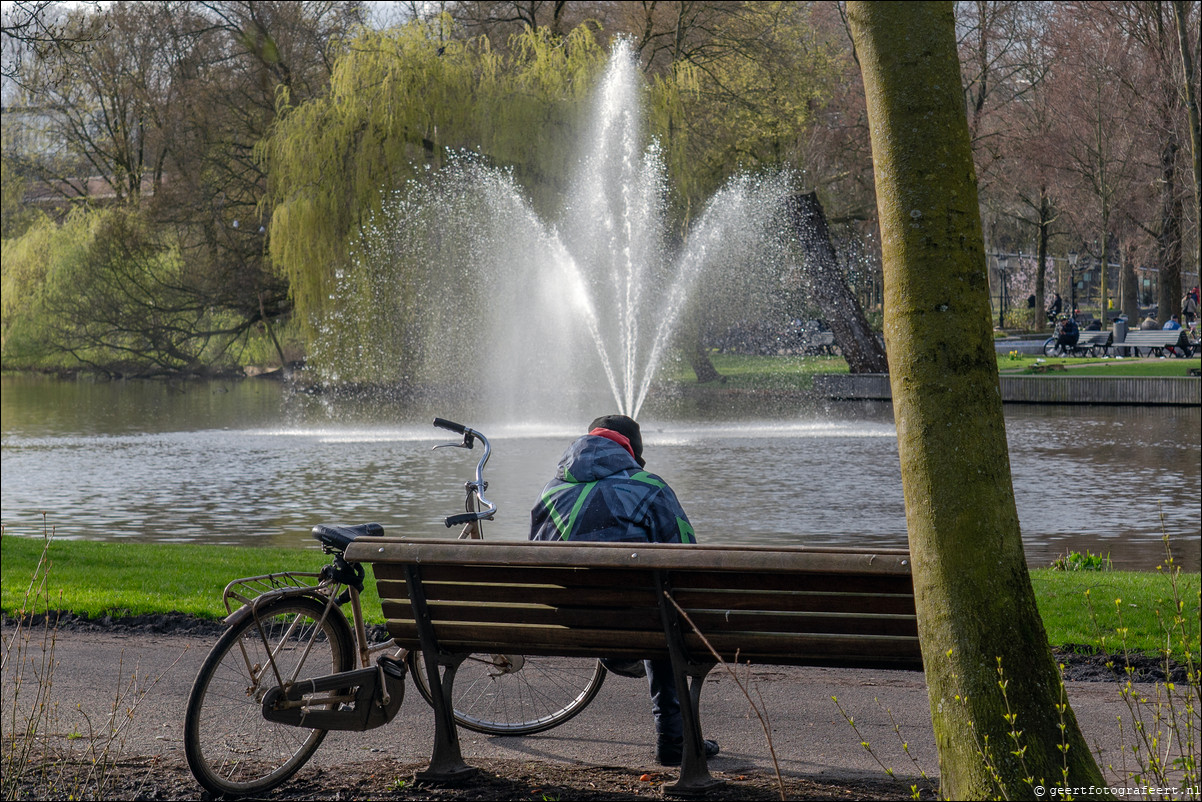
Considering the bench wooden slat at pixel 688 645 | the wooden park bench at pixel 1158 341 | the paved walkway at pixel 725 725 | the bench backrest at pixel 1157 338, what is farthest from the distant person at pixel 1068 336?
the bench wooden slat at pixel 688 645

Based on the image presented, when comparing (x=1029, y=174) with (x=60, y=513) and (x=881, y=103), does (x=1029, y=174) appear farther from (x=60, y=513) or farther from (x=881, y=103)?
(x=881, y=103)

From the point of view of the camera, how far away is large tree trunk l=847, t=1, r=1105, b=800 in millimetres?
3154

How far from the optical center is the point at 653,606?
4078 millimetres

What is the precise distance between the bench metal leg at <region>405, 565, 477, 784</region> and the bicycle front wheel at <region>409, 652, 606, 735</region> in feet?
2.04

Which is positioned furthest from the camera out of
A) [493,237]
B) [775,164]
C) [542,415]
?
[775,164]

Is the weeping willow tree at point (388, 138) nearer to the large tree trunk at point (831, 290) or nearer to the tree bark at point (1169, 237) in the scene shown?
the large tree trunk at point (831, 290)

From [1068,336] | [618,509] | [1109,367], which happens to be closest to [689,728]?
[618,509]

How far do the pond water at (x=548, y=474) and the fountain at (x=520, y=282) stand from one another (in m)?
1.40

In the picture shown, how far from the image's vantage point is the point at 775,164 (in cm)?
3475

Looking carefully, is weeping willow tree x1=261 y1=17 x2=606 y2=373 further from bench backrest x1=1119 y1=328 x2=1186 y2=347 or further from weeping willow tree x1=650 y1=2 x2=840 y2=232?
bench backrest x1=1119 y1=328 x2=1186 y2=347

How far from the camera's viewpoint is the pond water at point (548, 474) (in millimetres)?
11820

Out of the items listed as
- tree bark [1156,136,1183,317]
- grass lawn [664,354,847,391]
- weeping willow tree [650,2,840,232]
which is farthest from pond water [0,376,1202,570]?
tree bark [1156,136,1183,317]

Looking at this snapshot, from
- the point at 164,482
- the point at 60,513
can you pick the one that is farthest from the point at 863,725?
the point at 164,482

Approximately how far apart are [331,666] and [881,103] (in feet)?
8.86
